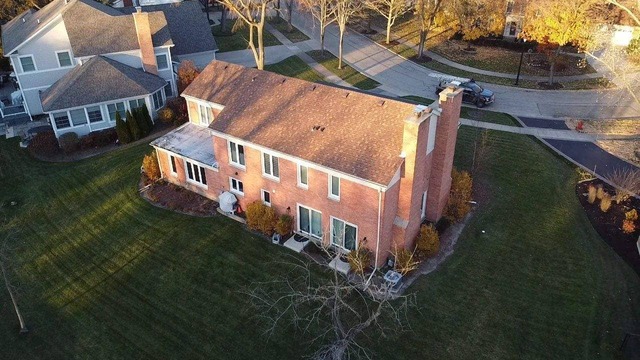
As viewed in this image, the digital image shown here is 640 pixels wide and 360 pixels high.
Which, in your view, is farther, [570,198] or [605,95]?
[605,95]

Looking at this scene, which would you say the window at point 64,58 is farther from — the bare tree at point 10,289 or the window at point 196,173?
the bare tree at point 10,289

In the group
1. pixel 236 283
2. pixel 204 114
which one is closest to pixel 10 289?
pixel 236 283

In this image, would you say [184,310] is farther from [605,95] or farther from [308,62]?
[605,95]

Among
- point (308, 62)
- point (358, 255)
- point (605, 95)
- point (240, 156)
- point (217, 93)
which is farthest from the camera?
point (308, 62)

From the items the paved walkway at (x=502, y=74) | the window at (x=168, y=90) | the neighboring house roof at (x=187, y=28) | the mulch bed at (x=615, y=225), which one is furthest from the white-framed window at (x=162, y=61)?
the mulch bed at (x=615, y=225)

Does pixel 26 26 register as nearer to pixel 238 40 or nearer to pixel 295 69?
pixel 238 40

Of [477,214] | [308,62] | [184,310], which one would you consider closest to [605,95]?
[477,214]
